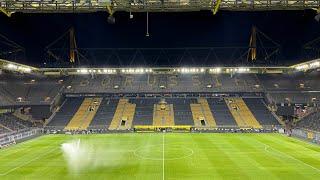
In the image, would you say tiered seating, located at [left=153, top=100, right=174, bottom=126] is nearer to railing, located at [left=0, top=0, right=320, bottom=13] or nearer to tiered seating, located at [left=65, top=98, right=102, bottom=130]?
tiered seating, located at [left=65, top=98, right=102, bottom=130]

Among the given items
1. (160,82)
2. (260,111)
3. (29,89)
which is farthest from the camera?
(160,82)

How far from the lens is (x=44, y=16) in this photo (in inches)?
2314

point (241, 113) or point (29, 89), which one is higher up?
point (29, 89)

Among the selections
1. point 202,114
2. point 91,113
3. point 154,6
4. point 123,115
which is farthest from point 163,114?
point 154,6

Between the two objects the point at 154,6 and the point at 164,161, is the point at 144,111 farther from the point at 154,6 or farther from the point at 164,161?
the point at 154,6

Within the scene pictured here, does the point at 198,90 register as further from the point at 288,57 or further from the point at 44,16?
the point at 44,16

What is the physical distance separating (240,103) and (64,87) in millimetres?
37591

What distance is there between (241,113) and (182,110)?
11320mm

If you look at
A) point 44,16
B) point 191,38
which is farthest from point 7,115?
point 191,38

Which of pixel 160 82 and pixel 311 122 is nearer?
pixel 311 122

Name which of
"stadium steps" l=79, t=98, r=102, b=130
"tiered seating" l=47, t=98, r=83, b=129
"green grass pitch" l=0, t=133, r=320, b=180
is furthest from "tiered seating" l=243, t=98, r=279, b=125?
"tiered seating" l=47, t=98, r=83, b=129

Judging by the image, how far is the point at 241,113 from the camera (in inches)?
2596

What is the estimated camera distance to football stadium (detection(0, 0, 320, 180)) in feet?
168

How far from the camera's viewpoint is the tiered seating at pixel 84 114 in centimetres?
6203
